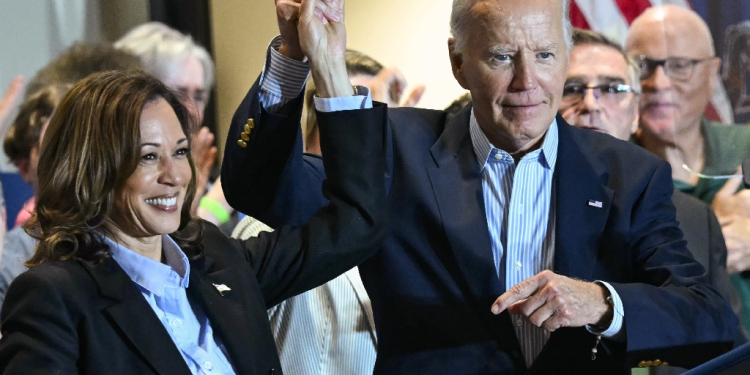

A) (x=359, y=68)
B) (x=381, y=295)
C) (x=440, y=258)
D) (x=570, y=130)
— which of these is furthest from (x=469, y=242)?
(x=359, y=68)


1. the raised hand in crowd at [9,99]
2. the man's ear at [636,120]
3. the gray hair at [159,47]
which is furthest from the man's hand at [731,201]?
the raised hand in crowd at [9,99]

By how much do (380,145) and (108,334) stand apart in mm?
570

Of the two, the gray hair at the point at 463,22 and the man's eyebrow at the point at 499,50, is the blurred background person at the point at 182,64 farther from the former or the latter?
the man's eyebrow at the point at 499,50

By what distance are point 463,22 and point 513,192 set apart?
347 millimetres

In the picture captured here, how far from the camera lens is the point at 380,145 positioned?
1.53 m

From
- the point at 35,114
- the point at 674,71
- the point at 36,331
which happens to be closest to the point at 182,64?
the point at 35,114

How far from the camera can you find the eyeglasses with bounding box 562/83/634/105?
110 inches

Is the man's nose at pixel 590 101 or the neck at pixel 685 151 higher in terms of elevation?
the man's nose at pixel 590 101

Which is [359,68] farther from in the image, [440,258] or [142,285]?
[142,285]

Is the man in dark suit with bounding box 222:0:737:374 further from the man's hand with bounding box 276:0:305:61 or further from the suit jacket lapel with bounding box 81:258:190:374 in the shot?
the suit jacket lapel with bounding box 81:258:190:374

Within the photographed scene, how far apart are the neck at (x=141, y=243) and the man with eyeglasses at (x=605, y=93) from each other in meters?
1.70

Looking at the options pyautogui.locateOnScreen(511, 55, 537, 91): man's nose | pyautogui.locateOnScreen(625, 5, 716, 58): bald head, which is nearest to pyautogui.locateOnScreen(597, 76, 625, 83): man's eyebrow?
pyautogui.locateOnScreen(625, 5, 716, 58): bald head

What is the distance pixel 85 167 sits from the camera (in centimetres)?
136

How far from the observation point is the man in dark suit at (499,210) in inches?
58.7
